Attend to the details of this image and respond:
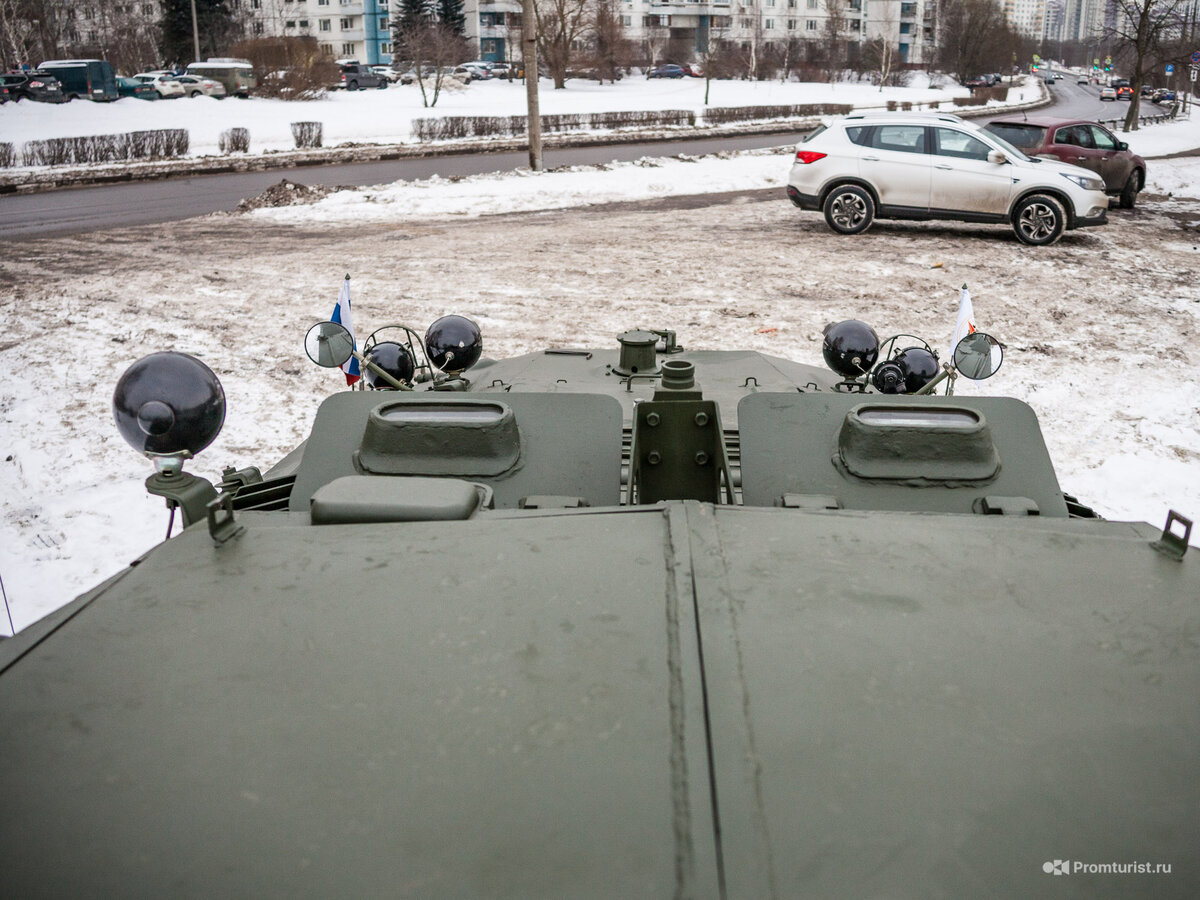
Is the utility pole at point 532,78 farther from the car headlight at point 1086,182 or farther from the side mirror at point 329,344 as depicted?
the side mirror at point 329,344

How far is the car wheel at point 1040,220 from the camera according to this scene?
15.7 meters

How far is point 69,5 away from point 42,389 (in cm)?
6698

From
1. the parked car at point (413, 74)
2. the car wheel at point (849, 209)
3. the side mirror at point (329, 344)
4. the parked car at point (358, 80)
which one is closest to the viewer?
the side mirror at point (329, 344)

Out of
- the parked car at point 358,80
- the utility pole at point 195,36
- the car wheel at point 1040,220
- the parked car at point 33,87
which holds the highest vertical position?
the utility pole at point 195,36

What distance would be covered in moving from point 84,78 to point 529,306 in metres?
42.2

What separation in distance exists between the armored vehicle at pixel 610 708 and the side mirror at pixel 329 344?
1.96 metres

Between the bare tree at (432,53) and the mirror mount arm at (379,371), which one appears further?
the bare tree at (432,53)

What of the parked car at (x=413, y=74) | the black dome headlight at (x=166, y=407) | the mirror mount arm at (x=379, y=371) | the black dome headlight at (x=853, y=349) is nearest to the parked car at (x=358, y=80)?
the parked car at (x=413, y=74)

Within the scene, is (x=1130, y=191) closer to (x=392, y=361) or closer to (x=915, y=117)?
(x=915, y=117)

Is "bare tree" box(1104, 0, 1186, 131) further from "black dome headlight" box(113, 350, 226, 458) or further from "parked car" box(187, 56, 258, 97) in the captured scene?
"parked car" box(187, 56, 258, 97)

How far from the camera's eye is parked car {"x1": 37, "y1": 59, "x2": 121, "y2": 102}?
4581 cm

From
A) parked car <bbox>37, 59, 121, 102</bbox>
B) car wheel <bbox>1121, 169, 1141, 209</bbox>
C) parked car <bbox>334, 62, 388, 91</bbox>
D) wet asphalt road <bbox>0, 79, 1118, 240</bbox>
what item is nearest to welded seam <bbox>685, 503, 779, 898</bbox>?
wet asphalt road <bbox>0, 79, 1118, 240</bbox>

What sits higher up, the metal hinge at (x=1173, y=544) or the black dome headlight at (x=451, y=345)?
the metal hinge at (x=1173, y=544)

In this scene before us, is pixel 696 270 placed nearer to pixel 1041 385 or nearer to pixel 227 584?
pixel 1041 385
